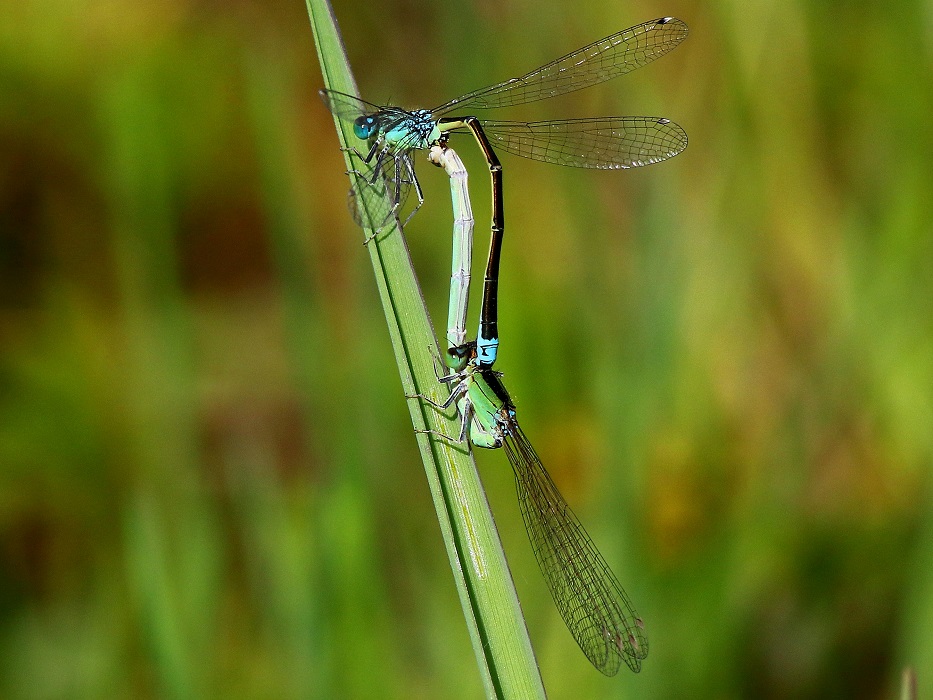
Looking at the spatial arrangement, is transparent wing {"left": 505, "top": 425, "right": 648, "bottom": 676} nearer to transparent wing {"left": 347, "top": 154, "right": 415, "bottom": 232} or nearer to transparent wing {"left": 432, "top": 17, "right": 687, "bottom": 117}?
transparent wing {"left": 347, "top": 154, "right": 415, "bottom": 232}

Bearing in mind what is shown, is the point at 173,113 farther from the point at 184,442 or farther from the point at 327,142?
the point at 184,442

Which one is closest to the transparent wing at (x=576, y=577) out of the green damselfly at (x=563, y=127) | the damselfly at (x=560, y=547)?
the damselfly at (x=560, y=547)

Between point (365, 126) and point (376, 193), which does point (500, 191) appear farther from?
point (376, 193)

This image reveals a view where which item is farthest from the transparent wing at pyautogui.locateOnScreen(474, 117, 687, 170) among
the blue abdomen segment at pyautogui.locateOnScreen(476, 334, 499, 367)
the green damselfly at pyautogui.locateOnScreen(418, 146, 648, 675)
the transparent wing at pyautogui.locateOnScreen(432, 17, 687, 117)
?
the blue abdomen segment at pyautogui.locateOnScreen(476, 334, 499, 367)

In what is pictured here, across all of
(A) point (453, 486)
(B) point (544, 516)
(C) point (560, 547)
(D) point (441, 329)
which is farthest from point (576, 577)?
(D) point (441, 329)

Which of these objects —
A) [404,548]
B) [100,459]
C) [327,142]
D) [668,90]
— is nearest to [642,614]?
[404,548]

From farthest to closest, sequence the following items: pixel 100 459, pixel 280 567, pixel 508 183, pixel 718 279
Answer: pixel 508 183
pixel 718 279
pixel 100 459
pixel 280 567
